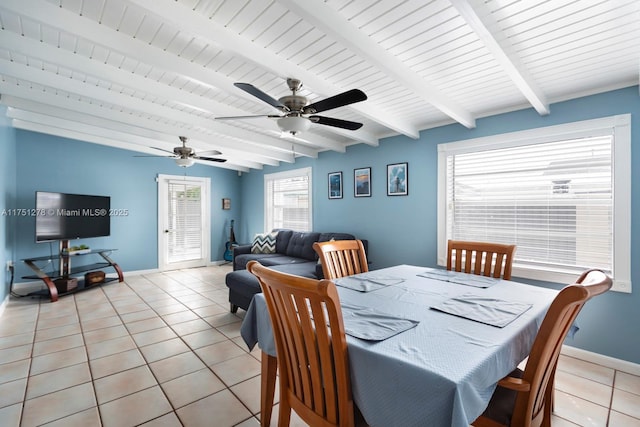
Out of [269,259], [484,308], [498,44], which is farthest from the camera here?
[269,259]

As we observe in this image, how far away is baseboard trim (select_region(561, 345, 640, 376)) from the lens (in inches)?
97.1

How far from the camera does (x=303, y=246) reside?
5.00 m

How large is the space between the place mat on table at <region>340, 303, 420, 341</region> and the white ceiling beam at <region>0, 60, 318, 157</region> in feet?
9.88

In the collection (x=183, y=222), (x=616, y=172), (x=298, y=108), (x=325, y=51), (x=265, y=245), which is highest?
(x=325, y=51)

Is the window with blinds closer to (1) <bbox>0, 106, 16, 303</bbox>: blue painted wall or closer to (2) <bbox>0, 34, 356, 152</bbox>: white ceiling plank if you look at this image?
(2) <bbox>0, 34, 356, 152</bbox>: white ceiling plank

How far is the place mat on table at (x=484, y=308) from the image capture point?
53.8 inches

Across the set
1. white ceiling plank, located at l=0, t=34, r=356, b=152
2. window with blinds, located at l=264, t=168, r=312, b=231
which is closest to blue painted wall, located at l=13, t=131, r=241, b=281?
window with blinds, located at l=264, t=168, r=312, b=231

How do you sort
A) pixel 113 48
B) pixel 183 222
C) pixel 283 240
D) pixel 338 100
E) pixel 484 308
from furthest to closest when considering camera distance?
pixel 183 222 → pixel 283 240 → pixel 338 100 → pixel 113 48 → pixel 484 308

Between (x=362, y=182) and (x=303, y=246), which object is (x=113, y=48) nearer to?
(x=362, y=182)

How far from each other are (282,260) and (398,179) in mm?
2171

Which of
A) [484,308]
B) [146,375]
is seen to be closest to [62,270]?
[146,375]

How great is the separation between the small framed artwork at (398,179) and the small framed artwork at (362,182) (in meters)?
0.37

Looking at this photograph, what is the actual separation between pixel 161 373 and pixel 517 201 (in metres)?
3.64

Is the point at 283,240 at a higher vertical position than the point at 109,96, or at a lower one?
lower
